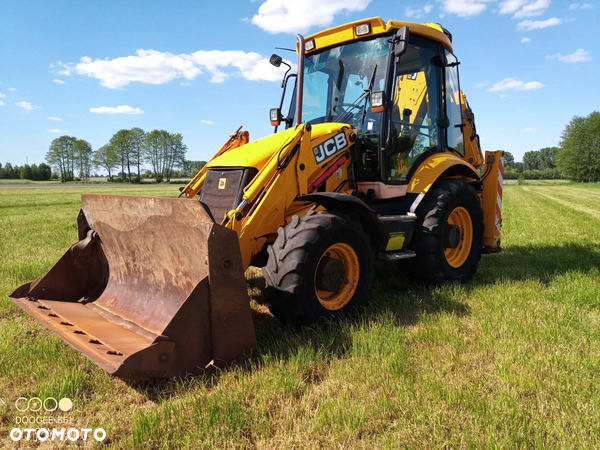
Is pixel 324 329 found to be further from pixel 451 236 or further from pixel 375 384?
pixel 451 236

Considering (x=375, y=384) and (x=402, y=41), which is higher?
(x=402, y=41)

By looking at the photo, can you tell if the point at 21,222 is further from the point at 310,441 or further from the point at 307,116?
the point at 310,441

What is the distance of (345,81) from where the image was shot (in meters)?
5.17

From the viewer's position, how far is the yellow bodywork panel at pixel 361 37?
4922 mm

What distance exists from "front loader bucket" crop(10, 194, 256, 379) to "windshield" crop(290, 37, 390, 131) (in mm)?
2413

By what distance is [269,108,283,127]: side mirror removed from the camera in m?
5.78

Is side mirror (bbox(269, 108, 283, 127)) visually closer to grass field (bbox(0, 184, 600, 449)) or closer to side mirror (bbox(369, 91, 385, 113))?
side mirror (bbox(369, 91, 385, 113))

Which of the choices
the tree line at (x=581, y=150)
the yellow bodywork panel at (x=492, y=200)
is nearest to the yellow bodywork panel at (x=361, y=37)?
the yellow bodywork panel at (x=492, y=200)

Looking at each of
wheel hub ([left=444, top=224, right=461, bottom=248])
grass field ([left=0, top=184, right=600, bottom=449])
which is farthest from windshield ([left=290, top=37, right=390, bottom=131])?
grass field ([left=0, top=184, right=600, bottom=449])

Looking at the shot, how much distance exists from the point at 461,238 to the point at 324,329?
9.30 ft

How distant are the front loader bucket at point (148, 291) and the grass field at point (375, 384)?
20 centimetres

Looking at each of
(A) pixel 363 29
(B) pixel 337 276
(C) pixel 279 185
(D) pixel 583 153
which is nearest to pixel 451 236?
(B) pixel 337 276

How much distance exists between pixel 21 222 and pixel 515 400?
1377 cm

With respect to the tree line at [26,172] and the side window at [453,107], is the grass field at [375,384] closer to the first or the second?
the side window at [453,107]
